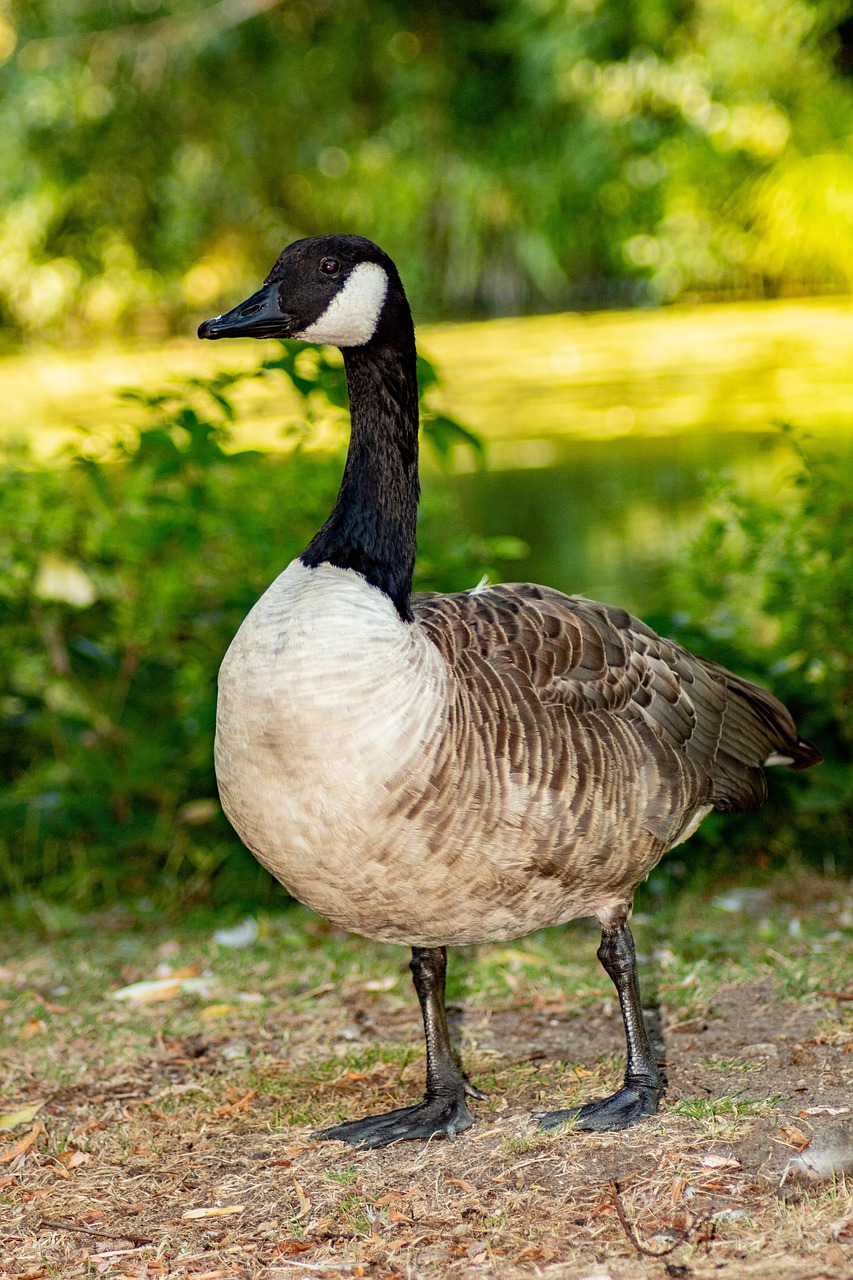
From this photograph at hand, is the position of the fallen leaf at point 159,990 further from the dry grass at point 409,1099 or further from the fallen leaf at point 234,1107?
the fallen leaf at point 234,1107

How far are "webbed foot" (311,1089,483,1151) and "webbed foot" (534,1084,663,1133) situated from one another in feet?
0.62

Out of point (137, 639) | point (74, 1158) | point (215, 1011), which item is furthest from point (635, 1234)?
point (137, 639)

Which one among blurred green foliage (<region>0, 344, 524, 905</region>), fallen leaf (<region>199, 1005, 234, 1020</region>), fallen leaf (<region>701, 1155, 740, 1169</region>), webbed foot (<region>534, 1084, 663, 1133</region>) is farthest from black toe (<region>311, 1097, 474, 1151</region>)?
blurred green foliage (<region>0, 344, 524, 905</region>)

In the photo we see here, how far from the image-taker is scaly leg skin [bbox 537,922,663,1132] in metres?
3.23

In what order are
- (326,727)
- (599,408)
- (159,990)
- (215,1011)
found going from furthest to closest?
(599,408)
(159,990)
(215,1011)
(326,727)

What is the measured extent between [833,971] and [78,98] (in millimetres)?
14896

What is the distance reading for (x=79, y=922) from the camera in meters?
5.46

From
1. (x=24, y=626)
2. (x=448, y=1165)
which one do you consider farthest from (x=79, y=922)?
(x=448, y=1165)

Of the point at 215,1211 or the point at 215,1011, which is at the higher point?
the point at 215,1211

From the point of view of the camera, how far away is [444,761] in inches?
119

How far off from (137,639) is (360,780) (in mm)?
2759

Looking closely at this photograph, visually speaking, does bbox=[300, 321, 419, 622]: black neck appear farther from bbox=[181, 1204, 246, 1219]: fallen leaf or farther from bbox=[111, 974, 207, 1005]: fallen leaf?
bbox=[111, 974, 207, 1005]: fallen leaf

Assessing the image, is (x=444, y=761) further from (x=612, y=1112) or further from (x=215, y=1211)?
(x=215, y=1211)

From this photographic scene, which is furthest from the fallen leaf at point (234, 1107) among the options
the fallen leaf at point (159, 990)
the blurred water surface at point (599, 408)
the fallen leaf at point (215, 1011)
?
the blurred water surface at point (599, 408)
